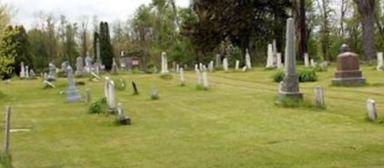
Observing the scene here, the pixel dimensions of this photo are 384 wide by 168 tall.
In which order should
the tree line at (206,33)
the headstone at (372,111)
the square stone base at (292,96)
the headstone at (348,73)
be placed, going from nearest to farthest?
the headstone at (372,111) → the square stone base at (292,96) → the headstone at (348,73) → the tree line at (206,33)

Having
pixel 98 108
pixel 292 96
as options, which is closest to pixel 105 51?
pixel 98 108

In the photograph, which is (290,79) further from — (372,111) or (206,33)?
(206,33)

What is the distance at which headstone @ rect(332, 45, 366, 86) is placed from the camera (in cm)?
2395

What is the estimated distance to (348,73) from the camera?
2419 cm

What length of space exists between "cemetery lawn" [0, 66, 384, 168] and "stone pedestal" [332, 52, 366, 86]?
1.38 m

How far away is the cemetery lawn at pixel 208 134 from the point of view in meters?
10.7

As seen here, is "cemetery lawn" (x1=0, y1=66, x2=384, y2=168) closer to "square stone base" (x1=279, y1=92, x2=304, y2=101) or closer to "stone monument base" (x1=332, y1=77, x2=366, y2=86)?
"square stone base" (x1=279, y1=92, x2=304, y2=101)

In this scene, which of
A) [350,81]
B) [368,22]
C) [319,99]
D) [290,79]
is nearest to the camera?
[319,99]

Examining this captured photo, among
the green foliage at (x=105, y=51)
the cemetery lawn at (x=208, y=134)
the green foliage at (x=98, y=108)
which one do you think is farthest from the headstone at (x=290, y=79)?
the green foliage at (x=105, y=51)

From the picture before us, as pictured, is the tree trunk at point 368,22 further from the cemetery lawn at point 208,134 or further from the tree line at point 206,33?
the cemetery lawn at point 208,134

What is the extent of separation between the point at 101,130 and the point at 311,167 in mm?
6632

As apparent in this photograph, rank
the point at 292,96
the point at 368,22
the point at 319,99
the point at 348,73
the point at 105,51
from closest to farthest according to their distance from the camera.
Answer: the point at 319,99, the point at 292,96, the point at 348,73, the point at 368,22, the point at 105,51

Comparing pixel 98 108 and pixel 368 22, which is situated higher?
pixel 368 22

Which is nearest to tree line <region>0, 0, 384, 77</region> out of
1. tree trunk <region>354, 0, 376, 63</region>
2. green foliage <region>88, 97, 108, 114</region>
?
tree trunk <region>354, 0, 376, 63</region>
